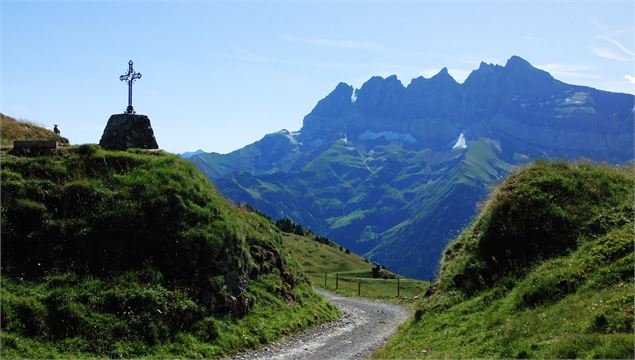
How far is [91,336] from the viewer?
82.7 feet

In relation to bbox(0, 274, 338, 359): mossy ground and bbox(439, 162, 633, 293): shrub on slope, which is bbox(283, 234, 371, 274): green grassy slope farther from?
bbox(439, 162, 633, 293): shrub on slope

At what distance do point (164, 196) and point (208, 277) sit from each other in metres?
6.04

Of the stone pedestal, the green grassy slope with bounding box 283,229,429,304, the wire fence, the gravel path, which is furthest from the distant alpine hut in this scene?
the wire fence

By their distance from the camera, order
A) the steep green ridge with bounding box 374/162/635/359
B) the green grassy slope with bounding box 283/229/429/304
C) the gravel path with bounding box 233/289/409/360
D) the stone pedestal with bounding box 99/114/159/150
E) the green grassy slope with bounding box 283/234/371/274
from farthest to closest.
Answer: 1. the green grassy slope with bounding box 283/234/371/274
2. the green grassy slope with bounding box 283/229/429/304
3. the stone pedestal with bounding box 99/114/159/150
4. the gravel path with bounding box 233/289/409/360
5. the steep green ridge with bounding box 374/162/635/359

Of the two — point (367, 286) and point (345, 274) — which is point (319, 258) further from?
point (367, 286)

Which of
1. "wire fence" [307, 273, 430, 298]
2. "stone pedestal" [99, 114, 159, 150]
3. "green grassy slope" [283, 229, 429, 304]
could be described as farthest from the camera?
"green grassy slope" [283, 229, 429, 304]

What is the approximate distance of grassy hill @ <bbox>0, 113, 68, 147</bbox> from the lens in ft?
149

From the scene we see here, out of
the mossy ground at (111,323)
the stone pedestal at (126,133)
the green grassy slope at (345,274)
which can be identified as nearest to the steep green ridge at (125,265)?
the mossy ground at (111,323)

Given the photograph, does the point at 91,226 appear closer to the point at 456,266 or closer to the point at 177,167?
the point at 177,167

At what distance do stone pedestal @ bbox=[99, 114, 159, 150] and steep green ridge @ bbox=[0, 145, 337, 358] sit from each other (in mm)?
2489

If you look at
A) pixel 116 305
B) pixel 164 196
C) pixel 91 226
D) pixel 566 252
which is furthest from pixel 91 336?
pixel 566 252

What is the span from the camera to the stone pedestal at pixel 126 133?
4050 cm

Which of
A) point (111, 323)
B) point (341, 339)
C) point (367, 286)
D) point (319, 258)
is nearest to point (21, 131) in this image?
point (111, 323)

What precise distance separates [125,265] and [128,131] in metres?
14.1
